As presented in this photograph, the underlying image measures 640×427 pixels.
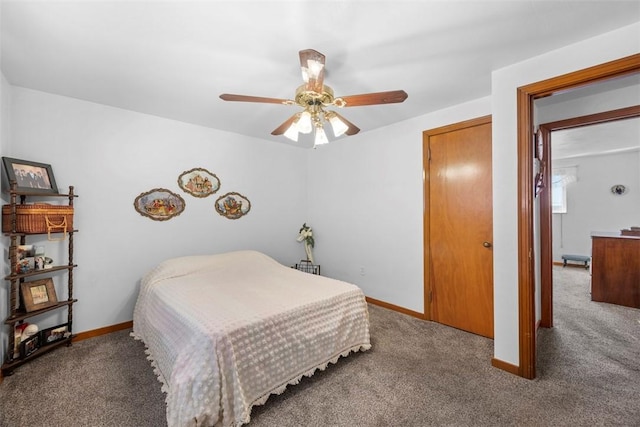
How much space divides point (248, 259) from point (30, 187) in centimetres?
204

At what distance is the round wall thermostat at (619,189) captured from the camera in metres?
5.54

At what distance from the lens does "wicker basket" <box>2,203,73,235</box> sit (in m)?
2.14

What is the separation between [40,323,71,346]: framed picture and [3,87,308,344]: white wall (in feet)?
0.45

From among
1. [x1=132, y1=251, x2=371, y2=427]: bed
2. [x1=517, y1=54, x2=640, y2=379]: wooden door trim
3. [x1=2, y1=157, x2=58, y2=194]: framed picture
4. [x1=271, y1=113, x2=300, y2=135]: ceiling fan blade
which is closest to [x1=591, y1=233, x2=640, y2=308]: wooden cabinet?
[x1=517, y1=54, x2=640, y2=379]: wooden door trim

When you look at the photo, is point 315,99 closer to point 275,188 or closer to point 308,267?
point 275,188

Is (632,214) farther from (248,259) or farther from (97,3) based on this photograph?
(97,3)

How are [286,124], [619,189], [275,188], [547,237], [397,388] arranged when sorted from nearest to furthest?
[397,388] → [286,124] → [547,237] → [275,188] → [619,189]

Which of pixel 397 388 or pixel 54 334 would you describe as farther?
pixel 54 334

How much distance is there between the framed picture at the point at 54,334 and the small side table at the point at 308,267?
8.91 feet

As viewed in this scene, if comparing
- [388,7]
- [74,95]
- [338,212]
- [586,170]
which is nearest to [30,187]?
[74,95]

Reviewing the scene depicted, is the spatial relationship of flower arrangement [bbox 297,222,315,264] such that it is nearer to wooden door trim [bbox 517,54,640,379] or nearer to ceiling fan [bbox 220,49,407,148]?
ceiling fan [bbox 220,49,407,148]

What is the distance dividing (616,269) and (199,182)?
5.72 m

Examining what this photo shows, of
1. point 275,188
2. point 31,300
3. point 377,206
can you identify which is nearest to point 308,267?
point 275,188

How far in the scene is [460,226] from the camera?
288 centimetres
